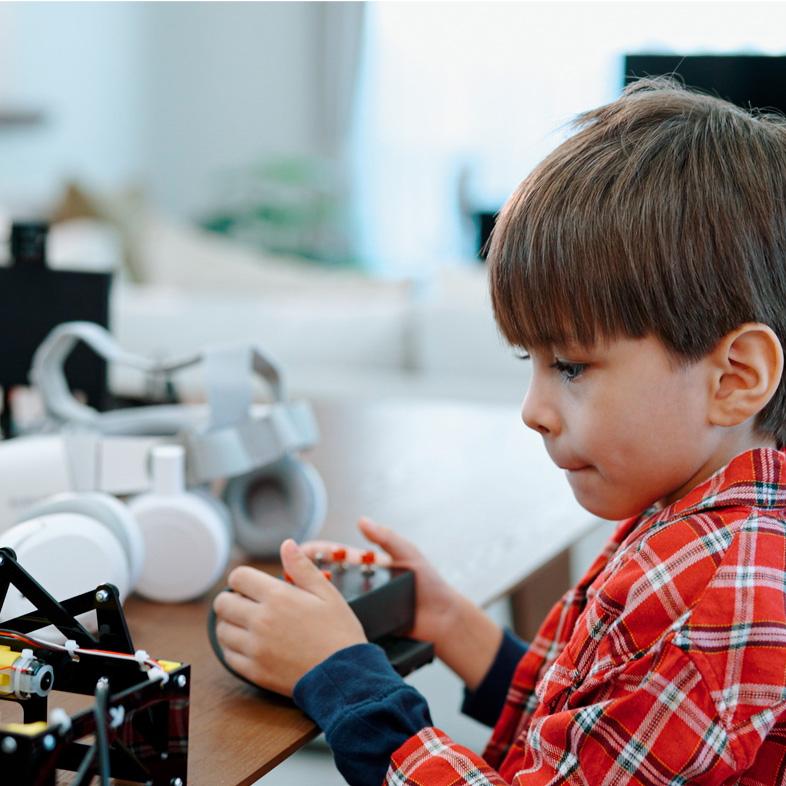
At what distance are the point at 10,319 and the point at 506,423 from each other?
0.67m

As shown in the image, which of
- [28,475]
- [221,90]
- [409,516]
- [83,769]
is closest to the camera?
[83,769]

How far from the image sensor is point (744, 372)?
63 cm

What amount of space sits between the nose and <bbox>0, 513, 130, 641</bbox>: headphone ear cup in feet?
0.94

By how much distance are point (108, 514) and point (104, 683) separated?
0.78ft

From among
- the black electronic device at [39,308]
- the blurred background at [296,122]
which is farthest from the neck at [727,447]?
the blurred background at [296,122]

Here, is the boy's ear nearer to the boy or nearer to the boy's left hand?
the boy

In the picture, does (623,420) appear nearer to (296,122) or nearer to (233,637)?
(233,637)

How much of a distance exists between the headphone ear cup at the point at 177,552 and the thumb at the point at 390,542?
0.11 m

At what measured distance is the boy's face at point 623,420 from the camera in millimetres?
628

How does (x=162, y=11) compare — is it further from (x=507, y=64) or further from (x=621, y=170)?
(x=621, y=170)

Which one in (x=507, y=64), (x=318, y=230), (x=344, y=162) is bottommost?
(x=318, y=230)

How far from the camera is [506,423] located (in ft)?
5.05

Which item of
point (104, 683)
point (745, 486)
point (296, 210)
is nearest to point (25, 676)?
point (104, 683)

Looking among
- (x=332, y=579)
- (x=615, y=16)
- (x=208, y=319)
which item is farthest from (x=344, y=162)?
(x=332, y=579)
